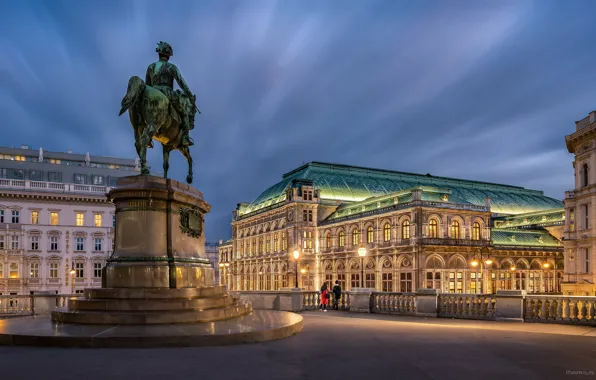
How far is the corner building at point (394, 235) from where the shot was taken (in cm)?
6812

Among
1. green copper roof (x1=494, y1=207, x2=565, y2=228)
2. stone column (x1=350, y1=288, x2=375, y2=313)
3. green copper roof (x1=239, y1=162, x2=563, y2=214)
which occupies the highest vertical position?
green copper roof (x1=239, y1=162, x2=563, y2=214)

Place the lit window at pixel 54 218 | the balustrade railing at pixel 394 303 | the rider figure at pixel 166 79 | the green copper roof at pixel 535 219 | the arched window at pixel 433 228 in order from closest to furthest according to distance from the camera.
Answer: the rider figure at pixel 166 79
the balustrade railing at pixel 394 303
the arched window at pixel 433 228
the lit window at pixel 54 218
the green copper roof at pixel 535 219

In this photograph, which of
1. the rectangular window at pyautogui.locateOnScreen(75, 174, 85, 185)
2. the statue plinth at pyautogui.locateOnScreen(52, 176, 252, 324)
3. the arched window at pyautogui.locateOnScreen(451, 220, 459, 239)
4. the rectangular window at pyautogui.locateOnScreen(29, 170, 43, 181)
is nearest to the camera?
the statue plinth at pyautogui.locateOnScreen(52, 176, 252, 324)

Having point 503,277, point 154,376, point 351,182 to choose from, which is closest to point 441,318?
point 154,376

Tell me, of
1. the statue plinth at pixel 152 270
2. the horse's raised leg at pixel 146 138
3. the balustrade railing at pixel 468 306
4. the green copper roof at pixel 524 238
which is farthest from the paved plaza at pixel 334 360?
the green copper roof at pixel 524 238

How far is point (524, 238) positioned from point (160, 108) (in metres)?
76.4

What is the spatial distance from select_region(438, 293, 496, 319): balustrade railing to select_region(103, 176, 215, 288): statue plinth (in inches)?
494

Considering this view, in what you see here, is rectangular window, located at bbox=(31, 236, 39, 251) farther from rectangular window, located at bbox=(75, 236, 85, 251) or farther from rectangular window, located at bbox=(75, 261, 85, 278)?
rectangular window, located at bbox=(75, 261, 85, 278)

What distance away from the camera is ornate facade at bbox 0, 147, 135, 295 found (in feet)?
227

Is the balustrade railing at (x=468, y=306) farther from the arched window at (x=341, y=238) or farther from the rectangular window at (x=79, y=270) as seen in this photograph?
the rectangular window at (x=79, y=270)

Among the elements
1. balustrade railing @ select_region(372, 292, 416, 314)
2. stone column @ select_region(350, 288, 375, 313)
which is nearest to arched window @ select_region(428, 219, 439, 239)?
stone column @ select_region(350, 288, 375, 313)

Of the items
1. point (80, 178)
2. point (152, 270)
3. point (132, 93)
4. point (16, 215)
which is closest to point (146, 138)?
point (132, 93)

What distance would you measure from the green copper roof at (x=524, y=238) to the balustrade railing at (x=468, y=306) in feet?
186

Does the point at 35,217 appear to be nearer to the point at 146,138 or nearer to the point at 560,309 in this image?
the point at 146,138
